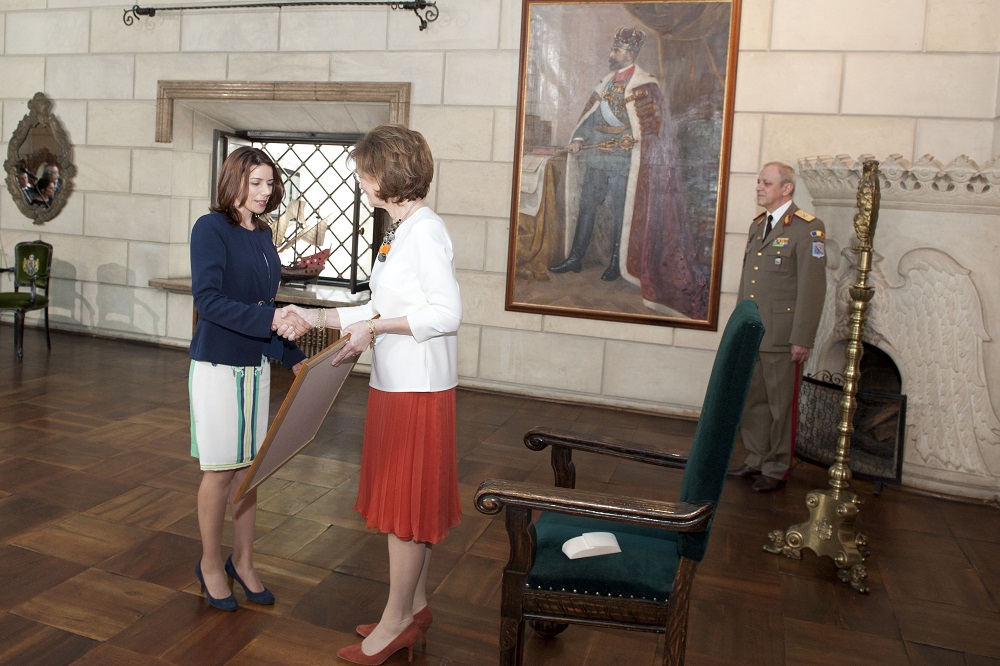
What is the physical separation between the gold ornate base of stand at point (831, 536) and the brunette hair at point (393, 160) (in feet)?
7.94

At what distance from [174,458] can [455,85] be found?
3876mm

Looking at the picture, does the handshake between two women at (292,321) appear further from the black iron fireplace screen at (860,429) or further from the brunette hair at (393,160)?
the black iron fireplace screen at (860,429)

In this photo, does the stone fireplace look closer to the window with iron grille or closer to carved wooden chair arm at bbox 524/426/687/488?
carved wooden chair arm at bbox 524/426/687/488


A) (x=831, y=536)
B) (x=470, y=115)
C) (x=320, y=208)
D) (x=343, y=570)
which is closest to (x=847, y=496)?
(x=831, y=536)

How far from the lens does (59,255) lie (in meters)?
8.56

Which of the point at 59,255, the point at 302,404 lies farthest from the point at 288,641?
the point at 59,255

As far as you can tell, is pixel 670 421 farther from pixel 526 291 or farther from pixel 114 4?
pixel 114 4

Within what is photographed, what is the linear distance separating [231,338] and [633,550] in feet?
4.82

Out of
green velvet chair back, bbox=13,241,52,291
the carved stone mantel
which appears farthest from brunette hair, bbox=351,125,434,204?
green velvet chair back, bbox=13,241,52,291

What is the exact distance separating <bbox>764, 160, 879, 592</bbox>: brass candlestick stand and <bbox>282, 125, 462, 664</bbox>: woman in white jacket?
189 cm

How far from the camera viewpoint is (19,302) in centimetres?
717

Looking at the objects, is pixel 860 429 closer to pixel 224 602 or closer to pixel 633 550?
pixel 633 550

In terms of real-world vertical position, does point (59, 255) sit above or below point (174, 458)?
above

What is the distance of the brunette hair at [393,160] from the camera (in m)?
2.43
